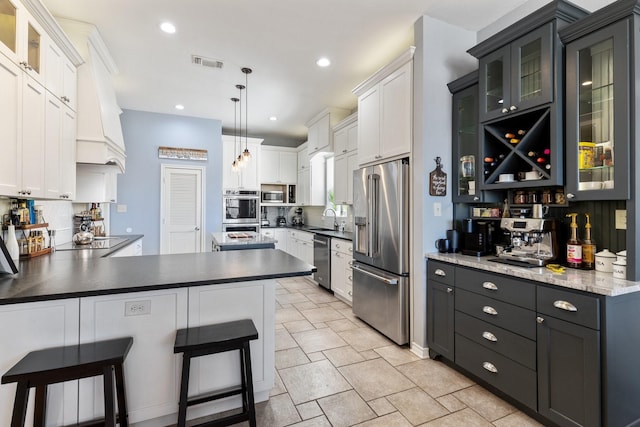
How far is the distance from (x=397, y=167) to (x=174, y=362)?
7.67 ft

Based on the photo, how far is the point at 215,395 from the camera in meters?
1.85

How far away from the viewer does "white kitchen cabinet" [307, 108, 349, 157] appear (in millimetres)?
5117

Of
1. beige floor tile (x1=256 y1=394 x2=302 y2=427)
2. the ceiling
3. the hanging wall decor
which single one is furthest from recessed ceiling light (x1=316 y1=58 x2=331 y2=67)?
beige floor tile (x1=256 y1=394 x2=302 y2=427)

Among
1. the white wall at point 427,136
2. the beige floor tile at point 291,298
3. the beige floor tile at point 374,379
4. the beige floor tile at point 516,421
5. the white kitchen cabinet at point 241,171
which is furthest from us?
the white kitchen cabinet at point 241,171

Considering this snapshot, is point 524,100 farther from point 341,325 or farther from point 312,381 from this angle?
point 341,325

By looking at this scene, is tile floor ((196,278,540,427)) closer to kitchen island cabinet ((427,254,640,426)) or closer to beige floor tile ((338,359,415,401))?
beige floor tile ((338,359,415,401))

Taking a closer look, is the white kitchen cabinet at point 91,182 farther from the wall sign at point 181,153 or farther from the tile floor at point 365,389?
the tile floor at point 365,389

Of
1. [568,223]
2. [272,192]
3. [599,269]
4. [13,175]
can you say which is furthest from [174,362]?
[272,192]

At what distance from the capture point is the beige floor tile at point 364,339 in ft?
9.69

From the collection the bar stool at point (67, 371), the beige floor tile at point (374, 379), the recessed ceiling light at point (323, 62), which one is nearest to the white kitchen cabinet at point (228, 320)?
the bar stool at point (67, 371)

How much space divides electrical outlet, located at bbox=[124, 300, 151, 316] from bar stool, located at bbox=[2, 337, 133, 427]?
145 mm

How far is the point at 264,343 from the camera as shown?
204cm

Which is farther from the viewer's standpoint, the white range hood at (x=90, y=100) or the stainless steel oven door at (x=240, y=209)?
the stainless steel oven door at (x=240, y=209)

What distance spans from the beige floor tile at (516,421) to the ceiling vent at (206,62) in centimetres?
411
